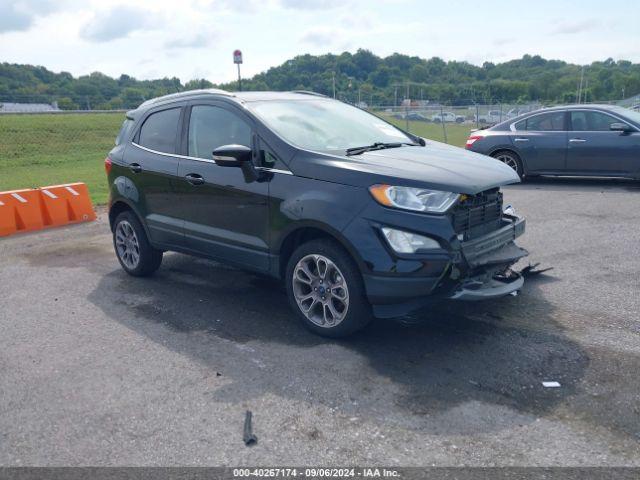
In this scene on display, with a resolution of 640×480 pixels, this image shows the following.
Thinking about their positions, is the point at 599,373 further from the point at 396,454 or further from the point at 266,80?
the point at 266,80

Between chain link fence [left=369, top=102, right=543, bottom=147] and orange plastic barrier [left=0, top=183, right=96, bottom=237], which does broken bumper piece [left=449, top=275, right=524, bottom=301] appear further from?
chain link fence [left=369, top=102, right=543, bottom=147]

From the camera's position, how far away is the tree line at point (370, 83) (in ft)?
108

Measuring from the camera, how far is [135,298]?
239 inches

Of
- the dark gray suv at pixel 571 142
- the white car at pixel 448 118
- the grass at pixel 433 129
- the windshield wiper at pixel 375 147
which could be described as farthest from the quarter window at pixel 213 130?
the white car at pixel 448 118

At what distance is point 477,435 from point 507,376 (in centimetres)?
77

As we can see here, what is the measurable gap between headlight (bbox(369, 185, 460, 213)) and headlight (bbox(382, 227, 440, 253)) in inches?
7.2

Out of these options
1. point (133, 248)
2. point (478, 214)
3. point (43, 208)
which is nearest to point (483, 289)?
point (478, 214)

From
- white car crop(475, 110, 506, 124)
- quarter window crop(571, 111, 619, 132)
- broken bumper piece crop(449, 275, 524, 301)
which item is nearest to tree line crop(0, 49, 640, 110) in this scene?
white car crop(475, 110, 506, 124)

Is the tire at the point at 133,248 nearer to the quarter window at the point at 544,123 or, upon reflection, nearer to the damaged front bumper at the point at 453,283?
the damaged front bumper at the point at 453,283

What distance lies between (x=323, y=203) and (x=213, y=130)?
161 cm

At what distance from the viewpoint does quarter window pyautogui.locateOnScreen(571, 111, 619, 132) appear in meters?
11.4

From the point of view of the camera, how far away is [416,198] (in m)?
4.31

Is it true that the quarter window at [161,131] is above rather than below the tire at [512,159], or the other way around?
above

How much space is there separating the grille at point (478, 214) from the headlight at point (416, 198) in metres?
0.10
